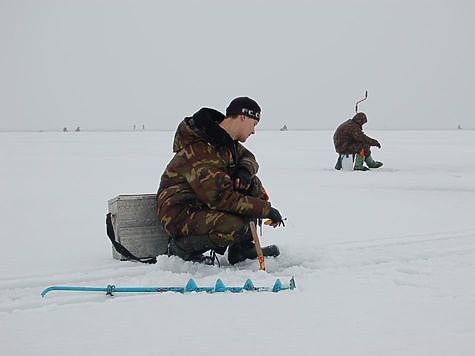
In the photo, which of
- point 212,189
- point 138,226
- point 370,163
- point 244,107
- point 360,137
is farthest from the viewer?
point 370,163

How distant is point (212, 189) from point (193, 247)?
19.7 inches

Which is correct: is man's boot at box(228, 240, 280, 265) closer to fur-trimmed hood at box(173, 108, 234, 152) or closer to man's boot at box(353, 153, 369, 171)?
fur-trimmed hood at box(173, 108, 234, 152)

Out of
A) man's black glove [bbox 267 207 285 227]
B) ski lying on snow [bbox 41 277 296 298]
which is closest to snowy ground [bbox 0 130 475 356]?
ski lying on snow [bbox 41 277 296 298]

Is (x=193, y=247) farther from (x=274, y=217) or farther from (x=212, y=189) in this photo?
(x=274, y=217)

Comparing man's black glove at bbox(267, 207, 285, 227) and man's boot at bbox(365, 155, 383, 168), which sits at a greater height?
man's black glove at bbox(267, 207, 285, 227)

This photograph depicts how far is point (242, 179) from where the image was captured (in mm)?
4246

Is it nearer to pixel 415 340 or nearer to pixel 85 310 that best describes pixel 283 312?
pixel 415 340

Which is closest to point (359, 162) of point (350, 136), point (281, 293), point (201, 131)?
point (350, 136)

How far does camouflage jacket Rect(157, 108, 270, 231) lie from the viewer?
4.19m

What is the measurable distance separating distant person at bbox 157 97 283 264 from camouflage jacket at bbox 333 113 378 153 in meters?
8.60

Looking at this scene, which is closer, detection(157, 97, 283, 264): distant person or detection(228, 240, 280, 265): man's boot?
detection(157, 97, 283, 264): distant person

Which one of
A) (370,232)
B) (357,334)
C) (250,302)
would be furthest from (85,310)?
(370,232)

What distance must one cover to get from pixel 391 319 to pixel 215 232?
1.50m

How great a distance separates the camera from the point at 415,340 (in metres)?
2.88
